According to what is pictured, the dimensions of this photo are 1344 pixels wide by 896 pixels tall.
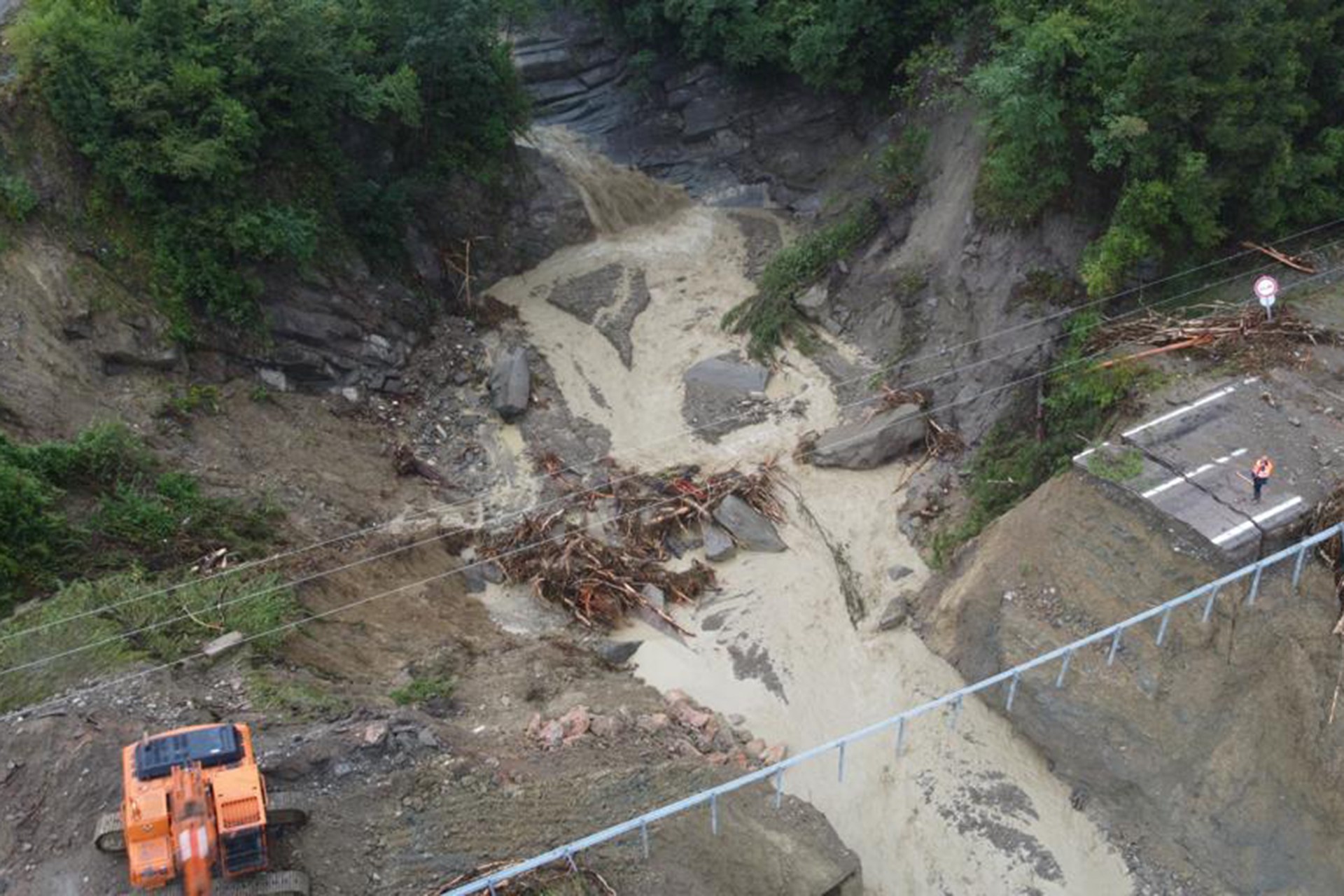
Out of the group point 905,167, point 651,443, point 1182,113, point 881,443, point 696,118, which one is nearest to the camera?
point 1182,113

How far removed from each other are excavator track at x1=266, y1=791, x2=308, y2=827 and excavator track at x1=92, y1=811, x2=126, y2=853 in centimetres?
133

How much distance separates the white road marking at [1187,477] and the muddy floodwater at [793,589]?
365 centimetres

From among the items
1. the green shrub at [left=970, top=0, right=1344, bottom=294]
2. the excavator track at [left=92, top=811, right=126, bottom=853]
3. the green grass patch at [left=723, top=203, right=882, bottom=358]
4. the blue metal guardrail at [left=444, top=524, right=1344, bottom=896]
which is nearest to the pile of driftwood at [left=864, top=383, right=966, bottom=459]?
the green grass patch at [left=723, top=203, right=882, bottom=358]

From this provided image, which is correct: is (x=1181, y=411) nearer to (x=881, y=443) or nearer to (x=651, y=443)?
(x=881, y=443)

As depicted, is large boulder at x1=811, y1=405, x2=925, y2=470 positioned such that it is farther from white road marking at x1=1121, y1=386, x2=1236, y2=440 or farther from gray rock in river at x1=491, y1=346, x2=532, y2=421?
gray rock in river at x1=491, y1=346, x2=532, y2=421

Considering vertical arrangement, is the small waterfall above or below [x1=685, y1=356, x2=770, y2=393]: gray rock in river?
above

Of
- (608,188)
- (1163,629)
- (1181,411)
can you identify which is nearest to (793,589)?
(1163,629)

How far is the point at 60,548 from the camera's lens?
45.8 ft

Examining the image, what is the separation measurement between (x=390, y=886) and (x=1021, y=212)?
1549cm

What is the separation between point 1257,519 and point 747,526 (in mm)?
7804

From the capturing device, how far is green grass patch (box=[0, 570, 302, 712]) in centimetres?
1229

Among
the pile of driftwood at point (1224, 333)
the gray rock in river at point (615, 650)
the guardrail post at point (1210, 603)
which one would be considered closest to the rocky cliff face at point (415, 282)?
the gray rock in river at point (615, 650)

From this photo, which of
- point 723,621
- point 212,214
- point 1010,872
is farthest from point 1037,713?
point 212,214

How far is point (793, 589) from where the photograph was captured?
55.7 ft
